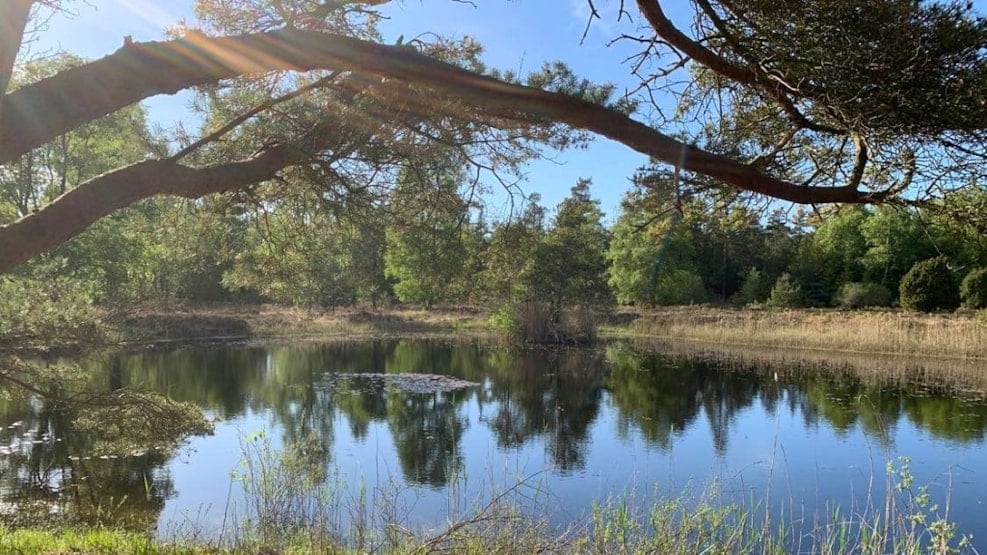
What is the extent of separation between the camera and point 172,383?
14250mm

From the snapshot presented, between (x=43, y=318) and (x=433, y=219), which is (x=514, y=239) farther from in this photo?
(x=43, y=318)

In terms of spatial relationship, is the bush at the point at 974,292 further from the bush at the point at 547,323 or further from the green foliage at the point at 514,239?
the green foliage at the point at 514,239

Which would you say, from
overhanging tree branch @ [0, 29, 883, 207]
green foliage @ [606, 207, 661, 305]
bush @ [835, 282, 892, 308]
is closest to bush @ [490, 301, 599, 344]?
green foliage @ [606, 207, 661, 305]

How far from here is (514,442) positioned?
9719 millimetres

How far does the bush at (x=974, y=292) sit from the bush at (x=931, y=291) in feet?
2.68

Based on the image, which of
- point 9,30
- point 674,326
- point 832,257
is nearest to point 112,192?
point 9,30

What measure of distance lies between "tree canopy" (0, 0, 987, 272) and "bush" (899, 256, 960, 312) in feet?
84.0

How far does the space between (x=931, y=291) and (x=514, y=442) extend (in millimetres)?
22430

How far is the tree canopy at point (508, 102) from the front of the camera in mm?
2670

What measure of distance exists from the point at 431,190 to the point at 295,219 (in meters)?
1.13

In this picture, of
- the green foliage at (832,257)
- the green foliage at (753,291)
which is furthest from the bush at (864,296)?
the green foliage at (753,291)

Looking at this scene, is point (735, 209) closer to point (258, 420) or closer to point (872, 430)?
point (872, 430)

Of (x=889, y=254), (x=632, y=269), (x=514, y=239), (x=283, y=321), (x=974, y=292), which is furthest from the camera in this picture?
(x=632, y=269)

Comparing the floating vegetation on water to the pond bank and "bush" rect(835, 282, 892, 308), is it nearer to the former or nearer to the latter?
the pond bank
